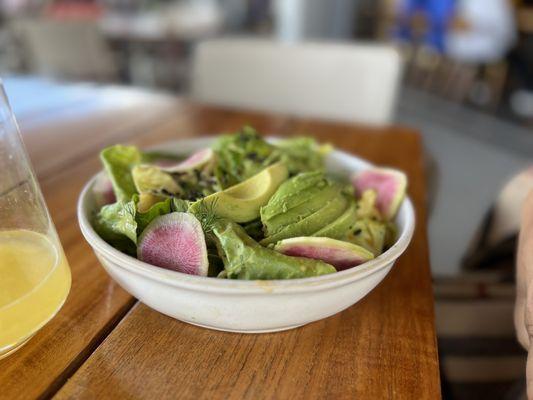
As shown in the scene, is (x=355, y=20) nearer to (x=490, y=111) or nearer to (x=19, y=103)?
(x=490, y=111)

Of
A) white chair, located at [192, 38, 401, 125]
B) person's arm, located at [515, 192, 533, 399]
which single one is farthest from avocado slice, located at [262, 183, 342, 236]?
white chair, located at [192, 38, 401, 125]

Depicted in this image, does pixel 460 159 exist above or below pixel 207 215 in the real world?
below

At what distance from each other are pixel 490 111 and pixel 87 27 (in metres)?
2.60

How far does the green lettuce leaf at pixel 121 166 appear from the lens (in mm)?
490

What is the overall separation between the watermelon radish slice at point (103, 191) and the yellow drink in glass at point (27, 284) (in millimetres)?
Result: 84

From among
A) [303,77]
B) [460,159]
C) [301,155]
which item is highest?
[301,155]

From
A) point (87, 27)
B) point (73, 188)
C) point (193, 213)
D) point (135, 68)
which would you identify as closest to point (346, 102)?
point (73, 188)

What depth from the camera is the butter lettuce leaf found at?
1.25ft

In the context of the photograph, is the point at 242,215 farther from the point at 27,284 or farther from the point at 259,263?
the point at 27,284

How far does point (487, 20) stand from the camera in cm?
275

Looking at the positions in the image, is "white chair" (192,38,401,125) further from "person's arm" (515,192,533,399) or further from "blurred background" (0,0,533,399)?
"person's arm" (515,192,533,399)

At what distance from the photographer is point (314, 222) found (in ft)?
1.44

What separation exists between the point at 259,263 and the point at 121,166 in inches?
9.3

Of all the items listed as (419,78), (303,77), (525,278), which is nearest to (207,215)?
(525,278)
